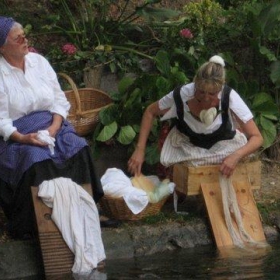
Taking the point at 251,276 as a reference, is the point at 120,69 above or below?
above

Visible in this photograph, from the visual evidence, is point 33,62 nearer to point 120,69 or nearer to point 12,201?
point 12,201

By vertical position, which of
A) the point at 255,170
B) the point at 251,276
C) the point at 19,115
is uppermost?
the point at 19,115

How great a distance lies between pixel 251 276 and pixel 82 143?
5.03ft

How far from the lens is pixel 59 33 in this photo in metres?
9.70

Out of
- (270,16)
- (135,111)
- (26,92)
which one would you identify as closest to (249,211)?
(135,111)

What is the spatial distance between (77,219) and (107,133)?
1.61 metres

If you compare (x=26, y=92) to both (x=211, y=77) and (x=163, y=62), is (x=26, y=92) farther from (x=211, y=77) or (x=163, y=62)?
(x=163, y=62)

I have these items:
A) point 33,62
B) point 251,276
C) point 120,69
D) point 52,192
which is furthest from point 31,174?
point 120,69

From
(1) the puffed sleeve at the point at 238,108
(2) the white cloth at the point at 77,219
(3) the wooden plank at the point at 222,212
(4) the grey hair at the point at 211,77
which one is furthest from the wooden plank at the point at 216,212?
(2) the white cloth at the point at 77,219

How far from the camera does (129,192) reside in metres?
7.57

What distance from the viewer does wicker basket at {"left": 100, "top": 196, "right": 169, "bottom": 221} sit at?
757 cm

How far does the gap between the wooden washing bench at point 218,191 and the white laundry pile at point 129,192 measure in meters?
0.18

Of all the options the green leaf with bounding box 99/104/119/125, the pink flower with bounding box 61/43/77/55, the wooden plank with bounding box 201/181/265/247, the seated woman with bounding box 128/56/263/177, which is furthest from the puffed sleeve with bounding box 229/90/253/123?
the pink flower with bounding box 61/43/77/55

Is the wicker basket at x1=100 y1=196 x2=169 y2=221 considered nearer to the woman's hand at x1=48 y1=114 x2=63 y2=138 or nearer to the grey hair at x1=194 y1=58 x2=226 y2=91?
the woman's hand at x1=48 y1=114 x2=63 y2=138
